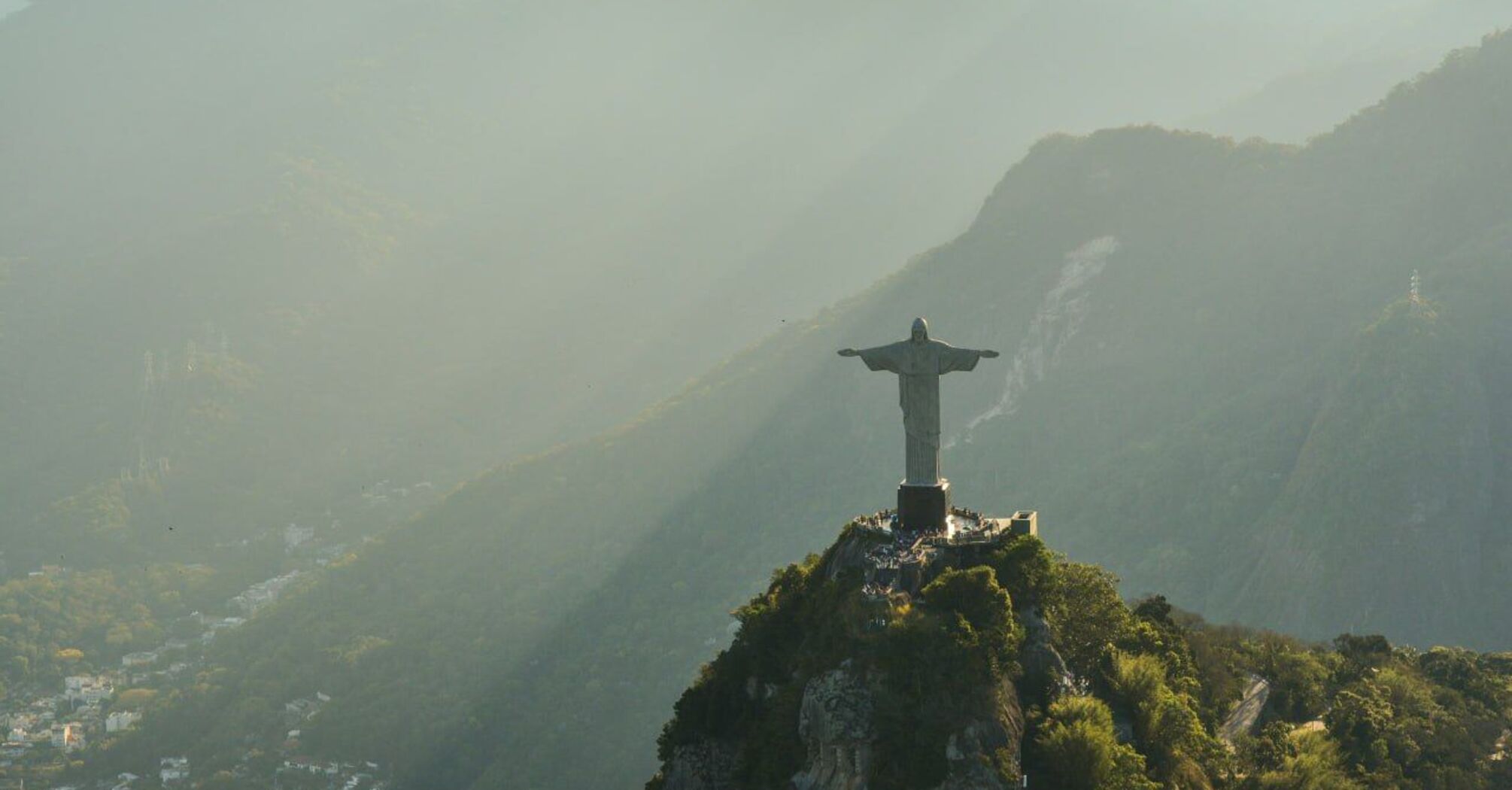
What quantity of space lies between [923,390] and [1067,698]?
875 cm

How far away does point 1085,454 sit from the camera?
11838cm

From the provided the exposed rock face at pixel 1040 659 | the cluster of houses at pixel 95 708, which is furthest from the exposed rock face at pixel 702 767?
the cluster of houses at pixel 95 708

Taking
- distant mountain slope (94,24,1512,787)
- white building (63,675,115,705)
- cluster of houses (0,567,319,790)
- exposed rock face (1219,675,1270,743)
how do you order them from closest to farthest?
1. exposed rock face (1219,675,1270,743)
2. distant mountain slope (94,24,1512,787)
3. cluster of houses (0,567,319,790)
4. white building (63,675,115,705)

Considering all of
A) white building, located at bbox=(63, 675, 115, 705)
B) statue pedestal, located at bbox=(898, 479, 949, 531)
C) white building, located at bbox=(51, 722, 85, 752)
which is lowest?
white building, located at bbox=(51, 722, 85, 752)

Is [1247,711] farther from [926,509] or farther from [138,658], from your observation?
[138,658]

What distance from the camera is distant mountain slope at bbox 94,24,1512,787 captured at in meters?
94.0

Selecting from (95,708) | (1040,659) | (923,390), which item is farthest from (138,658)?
(1040,659)

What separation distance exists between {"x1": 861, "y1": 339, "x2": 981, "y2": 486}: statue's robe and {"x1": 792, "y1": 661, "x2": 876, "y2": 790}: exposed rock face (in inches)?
254

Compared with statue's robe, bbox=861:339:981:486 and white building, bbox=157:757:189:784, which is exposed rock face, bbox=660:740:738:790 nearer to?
statue's robe, bbox=861:339:981:486

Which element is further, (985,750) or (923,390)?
(923,390)

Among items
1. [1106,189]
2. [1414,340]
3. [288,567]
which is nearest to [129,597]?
[288,567]

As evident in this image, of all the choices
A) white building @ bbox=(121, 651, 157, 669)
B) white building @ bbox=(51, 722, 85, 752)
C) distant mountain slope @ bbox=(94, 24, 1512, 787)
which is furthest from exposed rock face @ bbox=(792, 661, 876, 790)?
white building @ bbox=(121, 651, 157, 669)

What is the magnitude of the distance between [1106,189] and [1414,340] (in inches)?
1938

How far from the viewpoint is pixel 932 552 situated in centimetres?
3544
